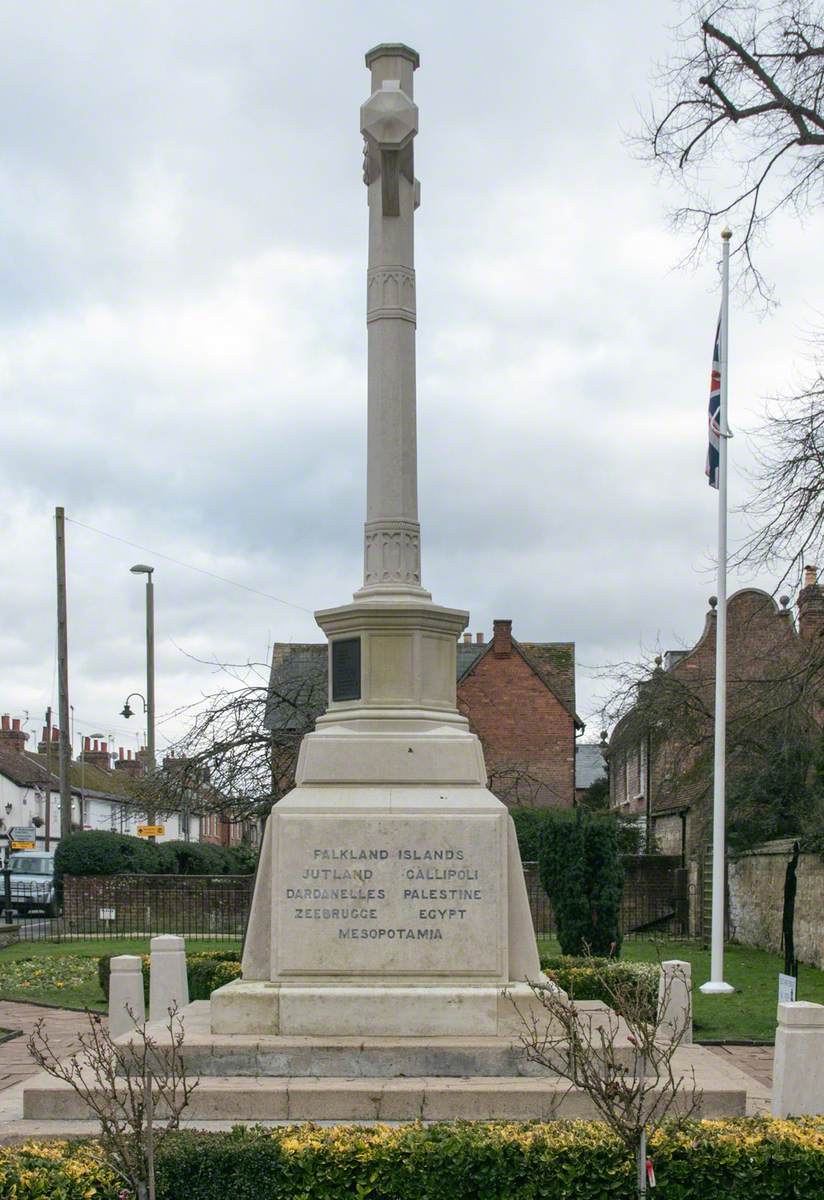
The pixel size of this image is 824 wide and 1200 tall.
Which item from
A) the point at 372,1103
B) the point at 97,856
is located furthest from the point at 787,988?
the point at 97,856

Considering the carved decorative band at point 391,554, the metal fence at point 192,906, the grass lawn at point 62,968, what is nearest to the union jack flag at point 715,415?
the carved decorative band at point 391,554

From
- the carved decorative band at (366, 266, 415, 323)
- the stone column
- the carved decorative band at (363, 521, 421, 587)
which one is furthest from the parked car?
the carved decorative band at (366, 266, 415, 323)

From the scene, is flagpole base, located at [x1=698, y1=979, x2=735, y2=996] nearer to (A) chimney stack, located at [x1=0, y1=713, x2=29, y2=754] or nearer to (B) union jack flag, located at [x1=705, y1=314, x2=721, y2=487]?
(B) union jack flag, located at [x1=705, y1=314, x2=721, y2=487]

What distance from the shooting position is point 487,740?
4219cm

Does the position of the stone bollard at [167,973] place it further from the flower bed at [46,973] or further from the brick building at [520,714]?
the brick building at [520,714]

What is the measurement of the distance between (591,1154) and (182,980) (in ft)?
23.5

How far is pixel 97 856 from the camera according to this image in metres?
32.5

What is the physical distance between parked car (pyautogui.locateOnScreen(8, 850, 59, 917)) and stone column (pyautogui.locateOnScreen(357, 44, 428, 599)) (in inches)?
1114

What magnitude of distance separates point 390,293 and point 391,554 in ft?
6.97

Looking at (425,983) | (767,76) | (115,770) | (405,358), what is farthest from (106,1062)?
(115,770)

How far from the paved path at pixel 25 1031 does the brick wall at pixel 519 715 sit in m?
25.1

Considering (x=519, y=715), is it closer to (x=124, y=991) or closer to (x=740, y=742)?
(x=740, y=742)

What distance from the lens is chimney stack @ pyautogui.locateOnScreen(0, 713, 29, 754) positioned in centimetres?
6506

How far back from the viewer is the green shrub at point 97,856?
3247 cm
